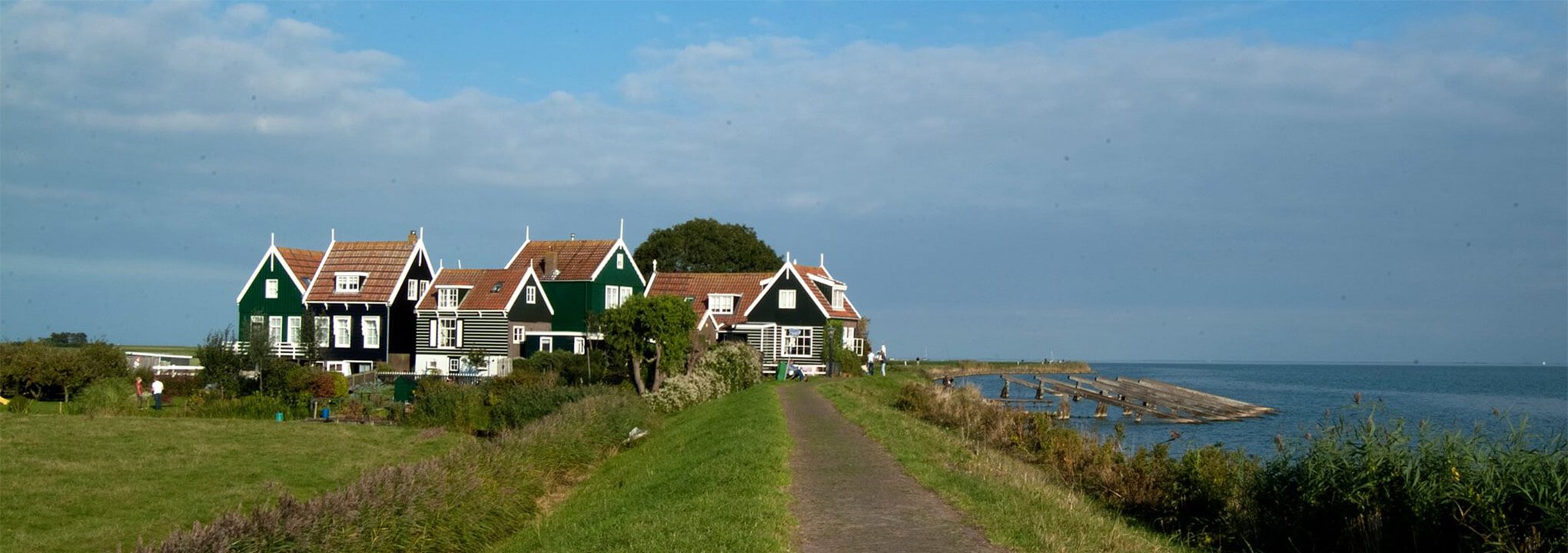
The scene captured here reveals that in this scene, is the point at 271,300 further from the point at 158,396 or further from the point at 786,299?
the point at 786,299

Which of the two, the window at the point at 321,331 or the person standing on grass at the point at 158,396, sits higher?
the window at the point at 321,331

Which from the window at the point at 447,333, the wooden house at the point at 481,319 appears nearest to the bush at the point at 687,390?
the wooden house at the point at 481,319

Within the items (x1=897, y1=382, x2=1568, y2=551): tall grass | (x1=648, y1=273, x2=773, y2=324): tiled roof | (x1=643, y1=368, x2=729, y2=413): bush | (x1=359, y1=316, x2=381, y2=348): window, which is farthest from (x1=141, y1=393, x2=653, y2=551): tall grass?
(x1=359, y1=316, x2=381, y2=348): window

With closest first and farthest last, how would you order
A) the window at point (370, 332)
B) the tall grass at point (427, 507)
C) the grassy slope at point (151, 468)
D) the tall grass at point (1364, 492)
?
the tall grass at point (427, 507)
the tall grass at point (1364, 492)
the grassy slope at point (151, 468)
the window at point (370, 332)

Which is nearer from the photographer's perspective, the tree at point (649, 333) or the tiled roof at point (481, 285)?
the tree at point (649, 333)

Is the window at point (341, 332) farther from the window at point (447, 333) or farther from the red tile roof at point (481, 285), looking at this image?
the window at point (447, 333)

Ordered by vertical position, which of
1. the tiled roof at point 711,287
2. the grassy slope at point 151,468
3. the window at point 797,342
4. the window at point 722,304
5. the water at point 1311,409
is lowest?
the water at point 1311,409

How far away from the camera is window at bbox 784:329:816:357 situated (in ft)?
208

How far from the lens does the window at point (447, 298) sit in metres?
61.5

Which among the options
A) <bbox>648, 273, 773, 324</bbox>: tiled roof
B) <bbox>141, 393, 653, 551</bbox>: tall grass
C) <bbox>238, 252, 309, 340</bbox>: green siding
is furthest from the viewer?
<bbox>648, 273, 773, 324</bbox>: tiled roof

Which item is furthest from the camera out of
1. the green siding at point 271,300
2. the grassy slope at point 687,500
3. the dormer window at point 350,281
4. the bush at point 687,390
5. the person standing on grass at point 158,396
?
the green siding at point 271,300

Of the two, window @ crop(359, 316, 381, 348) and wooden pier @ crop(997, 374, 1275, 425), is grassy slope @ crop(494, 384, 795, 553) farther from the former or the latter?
window @ crop(359, 316, 381, 348)

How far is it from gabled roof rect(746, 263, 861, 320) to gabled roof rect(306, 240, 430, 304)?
18219mm

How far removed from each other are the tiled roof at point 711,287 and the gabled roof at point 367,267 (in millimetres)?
13349
